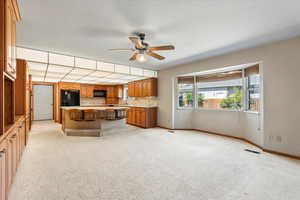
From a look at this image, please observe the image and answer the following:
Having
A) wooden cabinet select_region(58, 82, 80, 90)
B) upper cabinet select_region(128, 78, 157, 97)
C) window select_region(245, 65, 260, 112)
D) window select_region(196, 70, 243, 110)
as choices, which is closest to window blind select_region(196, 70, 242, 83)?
window select_region(196, 70, 243, 110)

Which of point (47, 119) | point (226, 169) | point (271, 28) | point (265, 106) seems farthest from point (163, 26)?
point (47, 119)

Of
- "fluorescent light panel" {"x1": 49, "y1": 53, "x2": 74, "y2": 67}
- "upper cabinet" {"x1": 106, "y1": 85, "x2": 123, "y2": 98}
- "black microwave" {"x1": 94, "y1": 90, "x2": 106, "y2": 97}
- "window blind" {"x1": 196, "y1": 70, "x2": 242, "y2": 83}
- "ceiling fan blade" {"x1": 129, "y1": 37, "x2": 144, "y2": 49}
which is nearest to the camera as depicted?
"ceiling fan blade" {"x1": 129, "y1": 37, "x2": 144, "y2": 49}

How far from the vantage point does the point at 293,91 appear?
3.18m

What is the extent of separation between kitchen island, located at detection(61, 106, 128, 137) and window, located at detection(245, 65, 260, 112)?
4.16 meters

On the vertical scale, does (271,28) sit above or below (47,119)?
above

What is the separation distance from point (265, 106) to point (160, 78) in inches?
155

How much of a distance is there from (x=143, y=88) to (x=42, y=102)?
581 centimetres

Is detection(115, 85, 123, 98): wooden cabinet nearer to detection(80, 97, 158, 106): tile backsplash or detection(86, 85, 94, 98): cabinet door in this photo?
detection(80, 97, 158, 106): tile backsplash

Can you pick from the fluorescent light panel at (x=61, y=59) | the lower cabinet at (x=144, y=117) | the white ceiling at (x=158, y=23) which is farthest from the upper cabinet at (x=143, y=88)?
the fluorescent light panel at (x=61, y=59)

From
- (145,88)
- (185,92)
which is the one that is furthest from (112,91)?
(185,92)

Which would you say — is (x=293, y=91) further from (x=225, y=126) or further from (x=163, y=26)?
(x=163, y=26)

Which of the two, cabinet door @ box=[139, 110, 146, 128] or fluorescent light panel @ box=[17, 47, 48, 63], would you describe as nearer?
fluorescent light panel @ box=[17, 47, 48, 63]

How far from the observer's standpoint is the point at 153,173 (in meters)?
2.45

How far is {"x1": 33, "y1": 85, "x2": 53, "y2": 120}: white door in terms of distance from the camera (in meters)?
8.16
